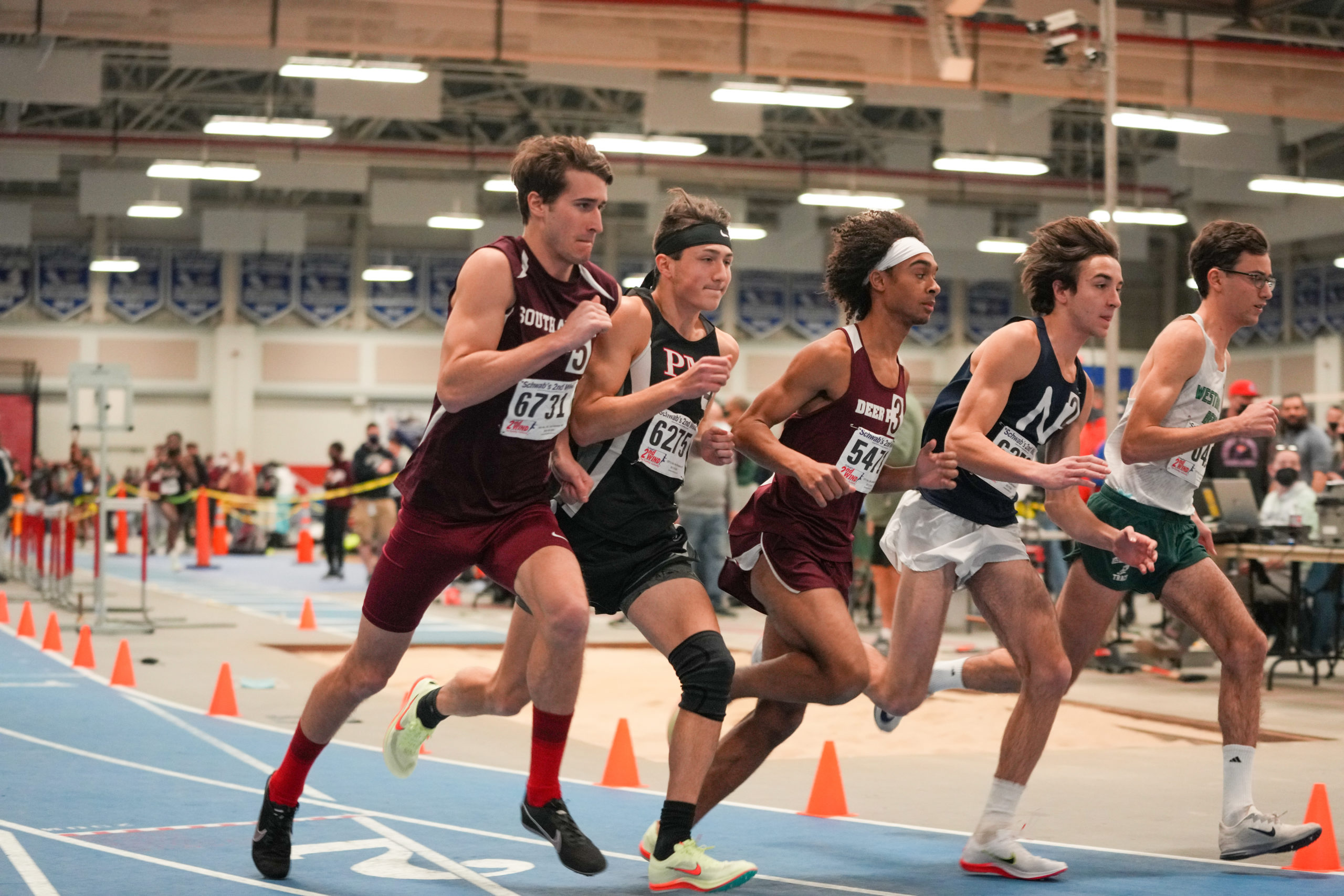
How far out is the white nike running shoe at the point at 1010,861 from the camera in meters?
4.74

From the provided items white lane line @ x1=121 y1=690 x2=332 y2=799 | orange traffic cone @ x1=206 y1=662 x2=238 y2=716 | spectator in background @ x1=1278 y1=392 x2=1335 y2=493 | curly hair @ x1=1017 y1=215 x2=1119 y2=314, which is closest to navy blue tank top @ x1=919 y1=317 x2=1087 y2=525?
curly hair @ x1=1017 y1=215 x2=1119 y2=314

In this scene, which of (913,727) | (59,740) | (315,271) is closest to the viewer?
(59,740)

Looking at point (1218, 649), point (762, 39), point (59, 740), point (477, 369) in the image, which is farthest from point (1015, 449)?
point (762, 39)

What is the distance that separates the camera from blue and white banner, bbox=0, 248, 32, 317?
32062 mm

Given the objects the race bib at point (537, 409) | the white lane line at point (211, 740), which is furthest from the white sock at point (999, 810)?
the white lane line at point (211, 740)

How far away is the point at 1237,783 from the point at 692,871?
6.32 feet

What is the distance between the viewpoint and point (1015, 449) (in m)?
5.04

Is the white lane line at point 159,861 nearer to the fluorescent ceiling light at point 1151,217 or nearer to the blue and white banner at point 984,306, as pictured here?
the fluorescent ceiling light at point 1151,217

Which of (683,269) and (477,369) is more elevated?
(683,269)

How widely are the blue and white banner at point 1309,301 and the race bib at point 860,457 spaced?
2785cm

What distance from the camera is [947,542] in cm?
502

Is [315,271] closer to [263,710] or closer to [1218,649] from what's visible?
[263,710]

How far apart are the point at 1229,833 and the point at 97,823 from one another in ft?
12.9

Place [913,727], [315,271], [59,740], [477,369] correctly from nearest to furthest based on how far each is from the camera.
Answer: [477,369], [59,740], [913,727], [315,271]
